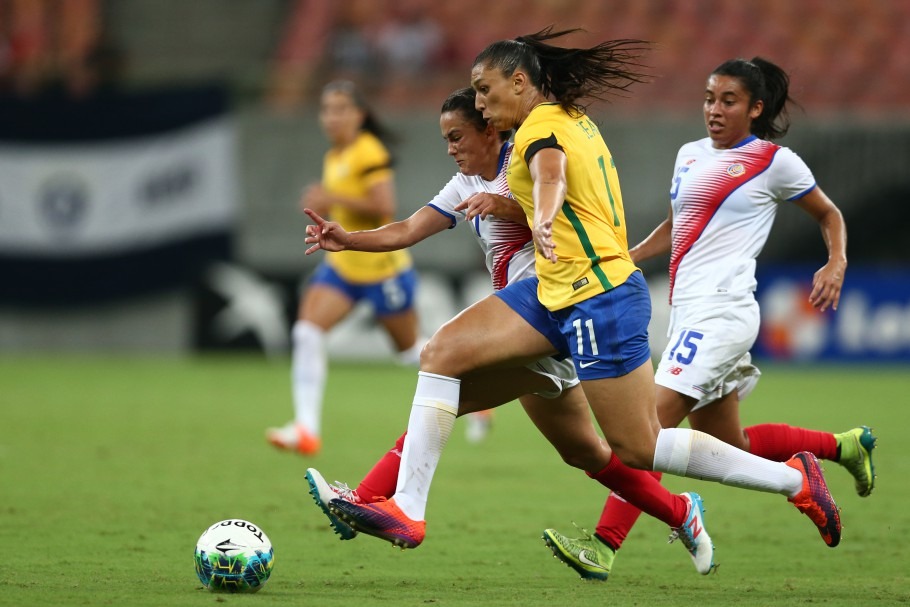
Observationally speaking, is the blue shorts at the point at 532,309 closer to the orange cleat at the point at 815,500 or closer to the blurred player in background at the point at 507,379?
the blurred player in background at the point at 507,379

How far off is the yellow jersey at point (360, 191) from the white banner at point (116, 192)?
803 cm

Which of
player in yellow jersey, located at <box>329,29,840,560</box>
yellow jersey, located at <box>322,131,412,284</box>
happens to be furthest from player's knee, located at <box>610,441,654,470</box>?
yellow jersey, located at <box>322,131,412,284</box>

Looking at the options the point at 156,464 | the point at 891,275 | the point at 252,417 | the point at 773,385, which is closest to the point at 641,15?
the point at 891,275

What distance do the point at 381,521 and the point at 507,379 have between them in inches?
32.5

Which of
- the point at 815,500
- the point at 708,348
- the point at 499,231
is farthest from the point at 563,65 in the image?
the point at 815,500

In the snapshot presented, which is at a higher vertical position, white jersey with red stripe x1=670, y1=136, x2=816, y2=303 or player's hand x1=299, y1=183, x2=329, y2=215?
white jersey with red stripe x1=670, y1=136, x2=816, y2=303

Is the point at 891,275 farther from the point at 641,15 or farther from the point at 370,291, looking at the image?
the point at 370,291

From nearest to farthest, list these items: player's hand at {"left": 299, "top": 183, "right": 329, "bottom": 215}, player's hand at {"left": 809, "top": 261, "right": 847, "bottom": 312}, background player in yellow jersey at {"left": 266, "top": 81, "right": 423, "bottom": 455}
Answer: player's hand at {"left": 809, "top": 261, "right": 847, "bottom": 312} → player's hand at {"left": 299, "top": 183, "right": 329, "bottom": 215} → background player in yellow jersey at {"left": 266, "top": 81, "right": 423, "bottom": 455}

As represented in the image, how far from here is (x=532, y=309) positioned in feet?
17.8

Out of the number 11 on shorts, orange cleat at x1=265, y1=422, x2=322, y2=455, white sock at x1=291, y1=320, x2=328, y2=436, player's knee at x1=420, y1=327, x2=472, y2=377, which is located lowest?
orange cleat at x1=265, y1=422, x2=322, y2=455

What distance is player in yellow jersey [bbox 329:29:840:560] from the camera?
5246mm

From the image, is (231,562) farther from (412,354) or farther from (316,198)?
(412,354)

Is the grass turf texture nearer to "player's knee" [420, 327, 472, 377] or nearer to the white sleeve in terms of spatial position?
"player's knee" [420, 327, 472, 377]

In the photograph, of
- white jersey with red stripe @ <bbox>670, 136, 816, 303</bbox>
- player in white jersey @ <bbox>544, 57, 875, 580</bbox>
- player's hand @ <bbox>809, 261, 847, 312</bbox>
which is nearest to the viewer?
player's hand @ <bbox>809, 261, 847, 312</bbox>
